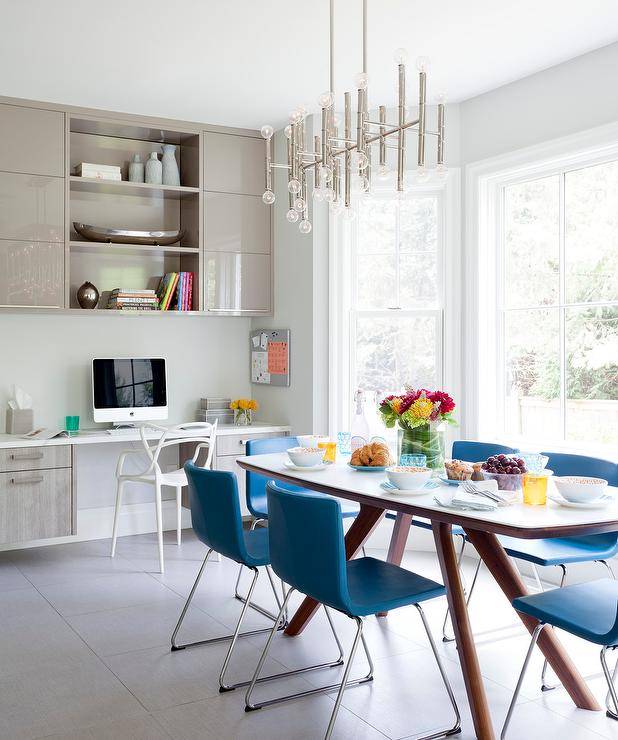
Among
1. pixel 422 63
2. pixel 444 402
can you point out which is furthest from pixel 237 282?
pixel 422 63

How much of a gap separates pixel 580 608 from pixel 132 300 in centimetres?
358

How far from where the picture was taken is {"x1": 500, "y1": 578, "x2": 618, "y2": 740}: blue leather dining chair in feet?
7.42

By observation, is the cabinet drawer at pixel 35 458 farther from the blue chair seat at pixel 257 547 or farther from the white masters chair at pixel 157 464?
the blue chair seat at pixel 257 547

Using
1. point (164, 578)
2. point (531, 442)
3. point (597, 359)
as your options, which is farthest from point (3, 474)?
point (597, 359)

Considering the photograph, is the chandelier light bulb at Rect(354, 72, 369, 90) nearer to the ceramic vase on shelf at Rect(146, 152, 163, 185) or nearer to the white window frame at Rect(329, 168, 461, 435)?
the white window frame at Rect(329, 168, 461, 435)

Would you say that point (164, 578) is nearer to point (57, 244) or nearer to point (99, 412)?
point (99, 412)

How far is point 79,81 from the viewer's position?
14.7 feet

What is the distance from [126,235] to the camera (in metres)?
5.18

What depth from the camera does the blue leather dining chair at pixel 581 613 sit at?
2.26 m

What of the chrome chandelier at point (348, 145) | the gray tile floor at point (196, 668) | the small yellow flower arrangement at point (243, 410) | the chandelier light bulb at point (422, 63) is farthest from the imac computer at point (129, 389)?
the chandelier light bulb at point (422, 63)

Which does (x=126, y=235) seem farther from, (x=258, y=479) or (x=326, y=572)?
(x=326, y=572)

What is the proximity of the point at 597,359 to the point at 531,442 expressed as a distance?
63cm

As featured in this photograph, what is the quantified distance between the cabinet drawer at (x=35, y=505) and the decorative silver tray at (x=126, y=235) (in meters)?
1.50

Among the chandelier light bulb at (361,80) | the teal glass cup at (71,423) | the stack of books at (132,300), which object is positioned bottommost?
the teal glass cup at (71,423)
